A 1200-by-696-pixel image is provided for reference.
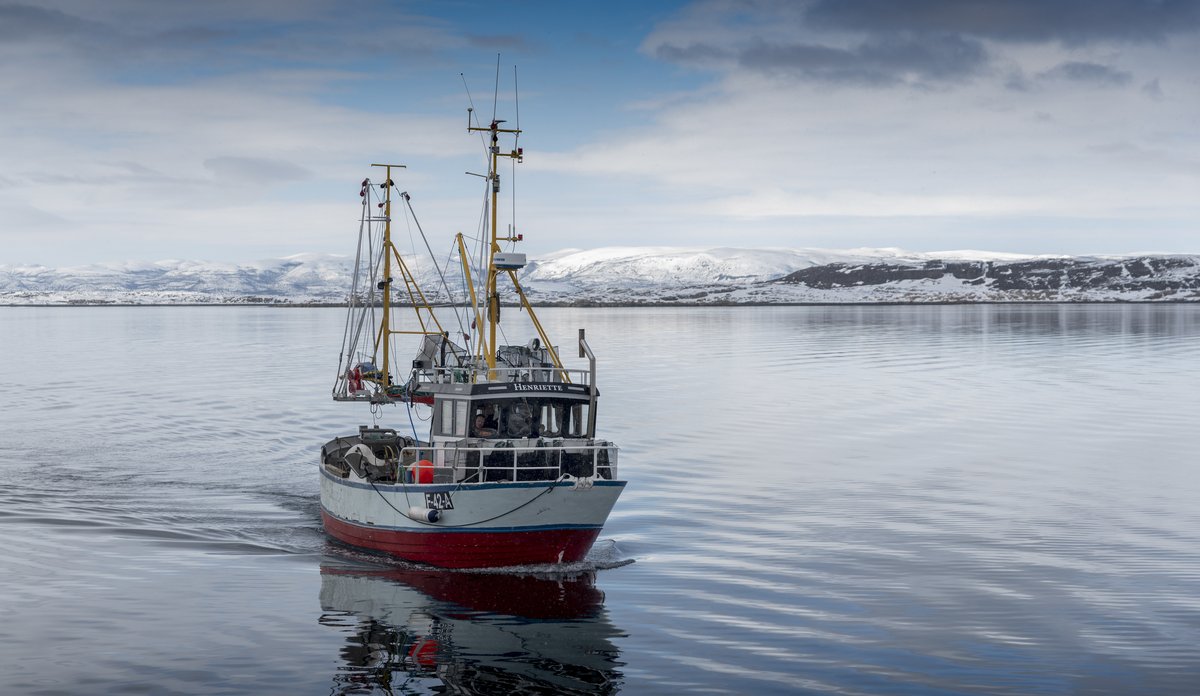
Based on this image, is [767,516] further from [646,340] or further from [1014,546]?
[646,340]

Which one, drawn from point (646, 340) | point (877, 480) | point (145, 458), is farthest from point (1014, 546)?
point (646, 340)

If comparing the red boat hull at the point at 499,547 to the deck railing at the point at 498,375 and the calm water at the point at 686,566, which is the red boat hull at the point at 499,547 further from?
the deck railing at the point at 498,375

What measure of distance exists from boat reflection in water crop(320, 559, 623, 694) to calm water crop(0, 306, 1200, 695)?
86 millimetres

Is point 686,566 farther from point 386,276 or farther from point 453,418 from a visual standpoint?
point 386,276

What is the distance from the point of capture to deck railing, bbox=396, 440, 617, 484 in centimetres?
2862

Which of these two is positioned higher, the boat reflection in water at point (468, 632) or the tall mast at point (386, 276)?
the tall mast at point (386, 276)

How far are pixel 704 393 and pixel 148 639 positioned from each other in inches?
1997

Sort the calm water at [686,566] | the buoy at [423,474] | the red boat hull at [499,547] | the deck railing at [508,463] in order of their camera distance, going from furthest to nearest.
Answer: the buoy at [423,474]
the deck railing at [508,463]
the red boat hull at [499,547]
the calm water at [686,566]

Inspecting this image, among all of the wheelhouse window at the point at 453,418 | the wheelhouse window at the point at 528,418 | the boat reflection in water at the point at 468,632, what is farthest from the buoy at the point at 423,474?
the boat reflection in water at the point at 468,632

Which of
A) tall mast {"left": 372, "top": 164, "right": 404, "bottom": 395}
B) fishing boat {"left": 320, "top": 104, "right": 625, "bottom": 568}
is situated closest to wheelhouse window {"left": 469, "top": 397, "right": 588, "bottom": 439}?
fishing boat {"left": 320, "top": 104, "right": 625, "bottom": 568}

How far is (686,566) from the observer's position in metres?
28.9

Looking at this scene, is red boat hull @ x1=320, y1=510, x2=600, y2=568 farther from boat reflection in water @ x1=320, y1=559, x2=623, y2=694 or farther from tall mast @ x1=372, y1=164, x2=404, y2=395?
tall mast @ x1=372, y1=164, x2=404, y2=395

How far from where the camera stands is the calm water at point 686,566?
21344mm

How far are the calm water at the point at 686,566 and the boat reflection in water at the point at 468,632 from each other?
0.09m
